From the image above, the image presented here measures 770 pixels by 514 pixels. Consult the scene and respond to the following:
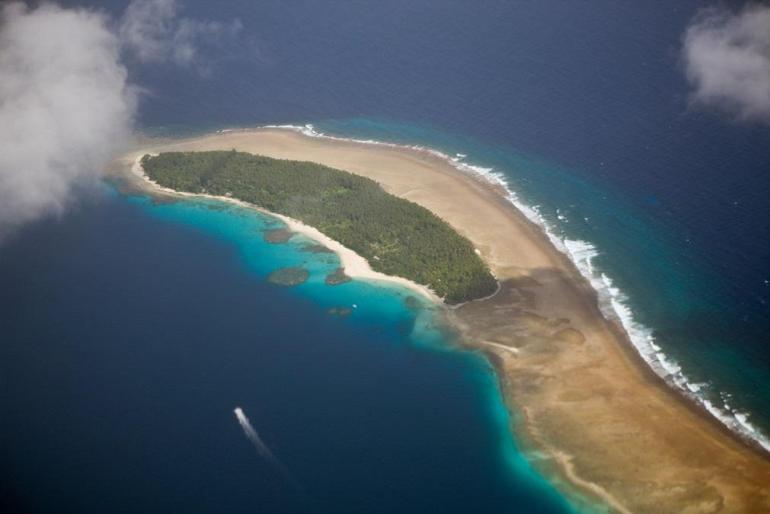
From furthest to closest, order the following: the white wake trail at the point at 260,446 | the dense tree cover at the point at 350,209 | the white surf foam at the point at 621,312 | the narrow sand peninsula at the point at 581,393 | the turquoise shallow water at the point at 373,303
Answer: the dense tree cover at the point at 350,209
the white surf foam at the point at 621,312
the turquoise shallow water at the point at 373,303
the white wake trail at the point at 260,446
the narrow sand peninsula at the point at 581,393

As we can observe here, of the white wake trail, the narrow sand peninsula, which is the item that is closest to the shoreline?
the narrow sand peninsula

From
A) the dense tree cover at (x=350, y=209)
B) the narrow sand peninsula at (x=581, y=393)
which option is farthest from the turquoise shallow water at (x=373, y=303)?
the dense tree cover at (x=350, y=209)

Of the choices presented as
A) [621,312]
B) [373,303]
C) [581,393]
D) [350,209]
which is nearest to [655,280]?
[621,312]

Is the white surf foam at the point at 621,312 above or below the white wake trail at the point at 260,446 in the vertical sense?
above

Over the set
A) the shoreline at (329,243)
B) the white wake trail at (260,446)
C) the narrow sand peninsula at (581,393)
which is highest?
the shoreline at (329,243)

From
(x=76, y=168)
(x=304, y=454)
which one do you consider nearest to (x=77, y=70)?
(x=76, y=168)

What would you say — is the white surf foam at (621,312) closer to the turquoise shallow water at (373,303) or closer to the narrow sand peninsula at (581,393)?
the narrow sand peninsula at (581,393)

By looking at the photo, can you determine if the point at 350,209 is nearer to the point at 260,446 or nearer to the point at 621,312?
the point at 621,312

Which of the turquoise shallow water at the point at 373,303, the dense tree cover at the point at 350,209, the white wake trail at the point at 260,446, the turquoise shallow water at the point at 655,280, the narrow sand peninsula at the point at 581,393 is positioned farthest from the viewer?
the dense tree cover at the point at 350,209
